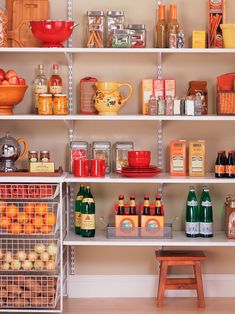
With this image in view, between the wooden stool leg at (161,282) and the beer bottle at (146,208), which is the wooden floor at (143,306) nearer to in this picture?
the wooden stool leg at (161,282)

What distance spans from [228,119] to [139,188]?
74cm

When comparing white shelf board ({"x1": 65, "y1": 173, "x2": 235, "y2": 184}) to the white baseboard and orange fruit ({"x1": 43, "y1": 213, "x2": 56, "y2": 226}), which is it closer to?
orange fruit ({"x1": 43, "y1": 213, "x2": 56, "y2": 226})

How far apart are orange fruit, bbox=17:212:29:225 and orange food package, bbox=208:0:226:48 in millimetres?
1473

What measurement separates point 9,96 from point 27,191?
0.56 metres

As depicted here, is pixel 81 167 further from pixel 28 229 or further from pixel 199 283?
pixel 199 283

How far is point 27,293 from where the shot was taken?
4.39 m

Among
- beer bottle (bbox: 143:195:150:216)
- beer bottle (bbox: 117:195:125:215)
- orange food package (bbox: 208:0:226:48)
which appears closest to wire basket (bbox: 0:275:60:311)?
beer bottle (bbox: 117:195:125:215)

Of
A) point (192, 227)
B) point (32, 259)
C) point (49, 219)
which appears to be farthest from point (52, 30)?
point (192, 227)

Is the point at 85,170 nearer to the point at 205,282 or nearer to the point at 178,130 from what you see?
the point at 178,130

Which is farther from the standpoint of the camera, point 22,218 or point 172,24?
point 172,24

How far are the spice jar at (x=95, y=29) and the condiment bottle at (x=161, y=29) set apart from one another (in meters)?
0.33

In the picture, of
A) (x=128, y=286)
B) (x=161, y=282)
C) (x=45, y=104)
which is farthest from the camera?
(x=128, y=286)

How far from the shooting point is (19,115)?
4426 mm

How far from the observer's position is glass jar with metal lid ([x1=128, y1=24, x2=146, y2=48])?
179 inches
